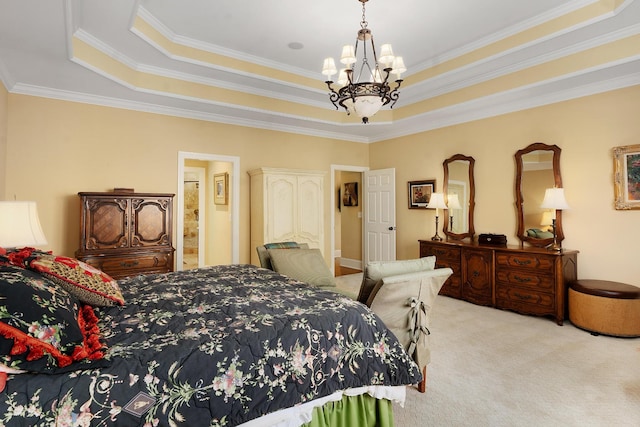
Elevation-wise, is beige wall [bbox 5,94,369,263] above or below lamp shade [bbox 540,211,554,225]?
above

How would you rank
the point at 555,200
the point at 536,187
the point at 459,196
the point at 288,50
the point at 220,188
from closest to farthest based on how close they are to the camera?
the point at 555,200, the point at 288,50, the point at 536,187, the point at 459,196, the point at 220,188

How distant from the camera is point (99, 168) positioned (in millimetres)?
4367

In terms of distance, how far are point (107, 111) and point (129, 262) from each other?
199 centimetres

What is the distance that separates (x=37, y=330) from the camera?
3.94 feet

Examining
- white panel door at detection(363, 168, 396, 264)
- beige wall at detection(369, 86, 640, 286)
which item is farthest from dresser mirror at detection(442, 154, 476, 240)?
white panel door at detection(363, 168, 396, 264)

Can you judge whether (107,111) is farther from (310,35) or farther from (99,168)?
(310,35)

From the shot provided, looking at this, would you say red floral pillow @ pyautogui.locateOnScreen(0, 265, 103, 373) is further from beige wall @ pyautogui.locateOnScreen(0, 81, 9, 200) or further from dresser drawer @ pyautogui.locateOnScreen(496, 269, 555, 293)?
dresser drawer @ pyautogui.locateOnScreen(496, 269, 555, 293)

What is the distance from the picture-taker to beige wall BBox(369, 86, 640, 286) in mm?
3840

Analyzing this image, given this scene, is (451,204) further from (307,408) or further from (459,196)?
(307,408)

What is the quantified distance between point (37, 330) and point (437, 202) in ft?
16.9

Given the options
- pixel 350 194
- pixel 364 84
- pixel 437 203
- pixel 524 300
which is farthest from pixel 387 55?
pixel 350 194

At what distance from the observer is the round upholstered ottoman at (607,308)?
3.40m

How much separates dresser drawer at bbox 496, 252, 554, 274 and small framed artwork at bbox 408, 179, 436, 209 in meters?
1.69

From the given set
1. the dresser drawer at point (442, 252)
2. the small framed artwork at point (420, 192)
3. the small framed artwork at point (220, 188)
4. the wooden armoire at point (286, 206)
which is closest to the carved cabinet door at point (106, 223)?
the wooden armoire at point (286, 206)
